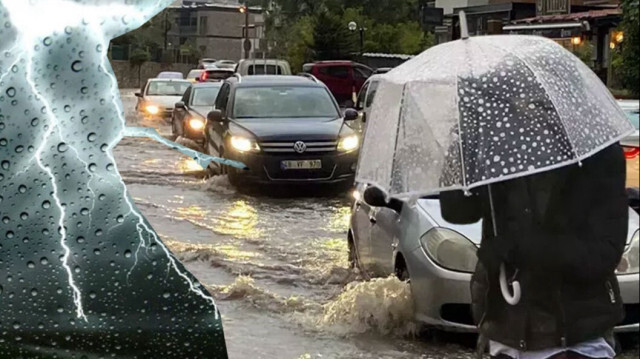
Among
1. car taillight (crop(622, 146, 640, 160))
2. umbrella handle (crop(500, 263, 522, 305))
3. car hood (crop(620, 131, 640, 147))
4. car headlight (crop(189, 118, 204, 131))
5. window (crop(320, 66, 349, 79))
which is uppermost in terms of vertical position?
car hood (crop(620, 131, 640, 147))

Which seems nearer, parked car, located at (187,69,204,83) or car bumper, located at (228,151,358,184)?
car bumper, located at (228,151,358,184)

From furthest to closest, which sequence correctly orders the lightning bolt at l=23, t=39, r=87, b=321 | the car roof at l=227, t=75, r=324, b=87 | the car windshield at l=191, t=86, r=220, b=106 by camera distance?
the car windshield at l=191, t=86, r=220, b=106
the car roof at l=227, t=75, r=324, b=87
the lightning bolt at l=23, t=39, r=87, b=321

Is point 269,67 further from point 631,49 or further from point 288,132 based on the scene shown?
point 631,49

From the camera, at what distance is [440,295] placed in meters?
5.80

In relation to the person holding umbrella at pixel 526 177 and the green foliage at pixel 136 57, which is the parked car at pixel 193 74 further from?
the person holding umbrella at pixel 526 177

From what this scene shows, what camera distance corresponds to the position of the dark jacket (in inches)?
102

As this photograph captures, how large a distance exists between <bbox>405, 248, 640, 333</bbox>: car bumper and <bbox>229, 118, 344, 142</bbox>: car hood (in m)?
5.56

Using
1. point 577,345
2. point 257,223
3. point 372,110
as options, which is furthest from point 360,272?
point 577,345

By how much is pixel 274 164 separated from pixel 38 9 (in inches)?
298

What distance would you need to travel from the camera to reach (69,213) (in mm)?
4160

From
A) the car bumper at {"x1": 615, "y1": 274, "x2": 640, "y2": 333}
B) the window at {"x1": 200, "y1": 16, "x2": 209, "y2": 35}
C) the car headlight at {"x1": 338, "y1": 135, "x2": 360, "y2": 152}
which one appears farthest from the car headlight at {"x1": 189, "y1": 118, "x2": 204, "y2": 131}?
the car bumper at {"x1": 615, "y1": 274, "x2": 640, "y2": 333}

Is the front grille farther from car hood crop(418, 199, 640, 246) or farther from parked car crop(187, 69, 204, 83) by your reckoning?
car hood crop(418, 199, 640, 246)

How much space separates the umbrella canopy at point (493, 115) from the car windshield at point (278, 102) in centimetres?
904

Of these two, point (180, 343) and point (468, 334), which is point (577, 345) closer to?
point (180, 343)
